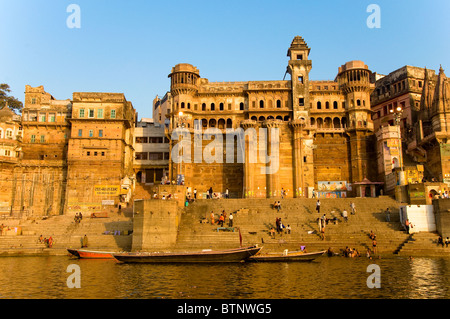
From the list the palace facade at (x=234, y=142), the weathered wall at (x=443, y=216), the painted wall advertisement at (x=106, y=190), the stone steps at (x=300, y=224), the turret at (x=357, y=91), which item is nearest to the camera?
the stone steps at (x=300, y=224)

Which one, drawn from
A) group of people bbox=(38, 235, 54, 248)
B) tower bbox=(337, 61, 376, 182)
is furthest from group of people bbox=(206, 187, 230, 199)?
group of people bbox=(38, 235, 54, 248)

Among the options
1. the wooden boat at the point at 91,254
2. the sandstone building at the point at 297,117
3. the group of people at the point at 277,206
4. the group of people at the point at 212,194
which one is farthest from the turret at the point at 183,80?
the wooden boat at the point at 91,254

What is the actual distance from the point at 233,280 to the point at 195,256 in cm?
618

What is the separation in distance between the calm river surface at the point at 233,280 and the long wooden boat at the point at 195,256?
69 cm

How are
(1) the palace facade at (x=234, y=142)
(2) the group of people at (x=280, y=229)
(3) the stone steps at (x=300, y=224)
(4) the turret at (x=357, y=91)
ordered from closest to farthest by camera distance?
(3) the stone steps at (x=300, y=224) → (2) the group of people at (x=280, y=229) → (1) the palace facade at (x=234, y=142) → (4) the turret at (x=357, y=91)

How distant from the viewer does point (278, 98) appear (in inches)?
2088

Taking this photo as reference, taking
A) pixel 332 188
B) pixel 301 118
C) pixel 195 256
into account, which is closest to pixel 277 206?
pixel 195 256

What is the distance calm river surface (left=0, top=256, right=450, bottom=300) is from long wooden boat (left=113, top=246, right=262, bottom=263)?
692 millimetres

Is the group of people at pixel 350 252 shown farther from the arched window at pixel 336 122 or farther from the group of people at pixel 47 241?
the arched window at pixel 336 122

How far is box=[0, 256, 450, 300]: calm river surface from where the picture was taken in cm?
1477

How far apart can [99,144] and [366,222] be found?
32383 millimetres

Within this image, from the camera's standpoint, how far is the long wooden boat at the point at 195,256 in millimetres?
23188
